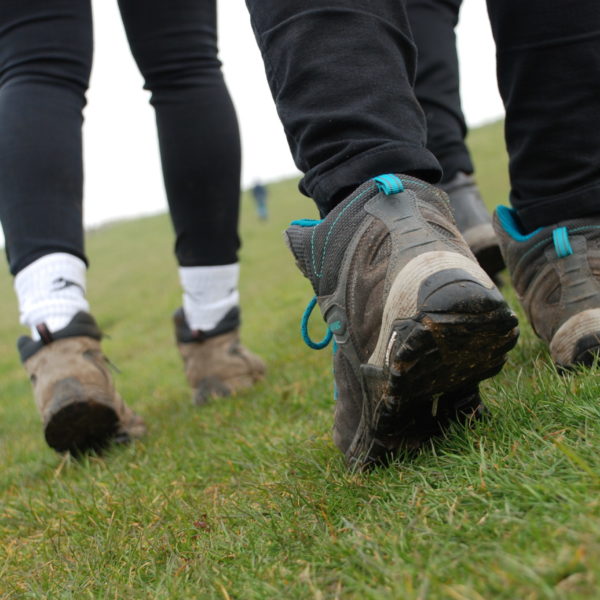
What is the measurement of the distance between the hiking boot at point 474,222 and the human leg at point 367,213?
1327mm

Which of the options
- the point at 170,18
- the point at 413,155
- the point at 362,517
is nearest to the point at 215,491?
the point at 362,517

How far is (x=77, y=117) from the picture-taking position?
7.91 feet

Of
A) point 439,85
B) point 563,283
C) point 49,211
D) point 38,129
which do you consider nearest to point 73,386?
point 49,211

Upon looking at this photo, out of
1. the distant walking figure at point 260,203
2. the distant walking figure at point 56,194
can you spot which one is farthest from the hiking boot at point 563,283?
the distant walking figure at point 260,203

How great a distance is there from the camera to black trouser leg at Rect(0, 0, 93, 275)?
7.35 ft

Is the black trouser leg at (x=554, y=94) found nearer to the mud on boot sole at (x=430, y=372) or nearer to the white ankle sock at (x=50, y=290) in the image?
the mud on boot sole at (x=430, y=372)

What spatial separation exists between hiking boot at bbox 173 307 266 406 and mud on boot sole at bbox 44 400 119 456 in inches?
26.2

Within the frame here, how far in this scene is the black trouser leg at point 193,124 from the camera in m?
2.77

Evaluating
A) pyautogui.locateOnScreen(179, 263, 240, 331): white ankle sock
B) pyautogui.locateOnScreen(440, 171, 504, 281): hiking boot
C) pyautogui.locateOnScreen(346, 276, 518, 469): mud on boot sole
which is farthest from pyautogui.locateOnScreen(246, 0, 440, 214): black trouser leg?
pyautogui.locateOnScreen(179, 263, 240, 331): white ankle sock

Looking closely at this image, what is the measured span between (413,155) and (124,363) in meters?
6.32

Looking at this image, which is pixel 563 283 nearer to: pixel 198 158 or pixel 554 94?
pixel 554 94

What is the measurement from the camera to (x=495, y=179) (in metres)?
17.3

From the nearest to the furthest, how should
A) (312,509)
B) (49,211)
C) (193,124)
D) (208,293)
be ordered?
(312,509) → (49,211) → (193,124) → (208,293)

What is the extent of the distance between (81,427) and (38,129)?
973 mm
